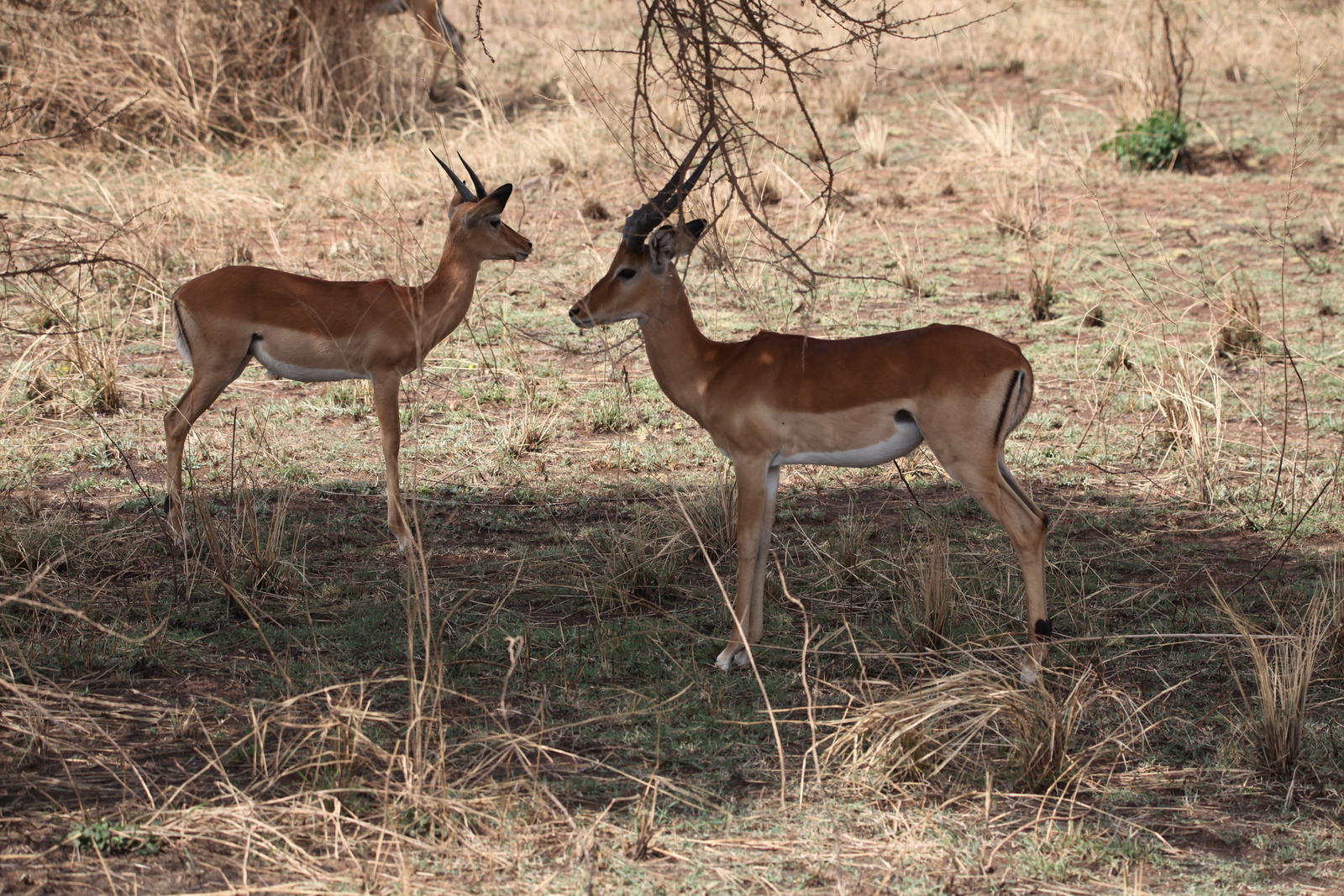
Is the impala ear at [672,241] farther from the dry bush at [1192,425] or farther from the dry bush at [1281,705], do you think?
the dry bush at [1192,425]

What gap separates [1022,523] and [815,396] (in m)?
0.81

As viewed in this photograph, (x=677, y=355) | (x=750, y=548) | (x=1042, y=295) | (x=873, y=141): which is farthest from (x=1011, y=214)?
(x=750, y=548)

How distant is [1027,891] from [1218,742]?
3.85 feet

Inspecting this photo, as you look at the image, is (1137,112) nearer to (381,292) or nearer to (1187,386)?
(1187,386)

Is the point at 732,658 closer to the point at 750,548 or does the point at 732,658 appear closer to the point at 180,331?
the point at 750,548

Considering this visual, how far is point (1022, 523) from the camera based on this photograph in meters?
4.41

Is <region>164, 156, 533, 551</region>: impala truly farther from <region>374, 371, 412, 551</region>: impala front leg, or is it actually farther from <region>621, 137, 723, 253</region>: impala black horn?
<region>621, 137, 723, 253</region>: impala black horn

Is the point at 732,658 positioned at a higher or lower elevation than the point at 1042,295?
lower

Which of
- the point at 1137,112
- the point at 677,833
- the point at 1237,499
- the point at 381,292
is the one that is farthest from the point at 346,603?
the point at 1137,112

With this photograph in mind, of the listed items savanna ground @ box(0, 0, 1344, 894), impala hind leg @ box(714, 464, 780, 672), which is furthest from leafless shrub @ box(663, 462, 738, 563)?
impala hind leg @ box(714, 464, 780, 672)

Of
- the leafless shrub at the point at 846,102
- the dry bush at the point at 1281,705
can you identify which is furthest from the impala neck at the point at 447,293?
the leafless shrub at the point at 846,102

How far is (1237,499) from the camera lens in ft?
20.5

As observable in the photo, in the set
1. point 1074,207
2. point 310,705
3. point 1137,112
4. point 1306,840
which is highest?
point 1137,112

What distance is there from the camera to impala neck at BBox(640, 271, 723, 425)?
4.85m
